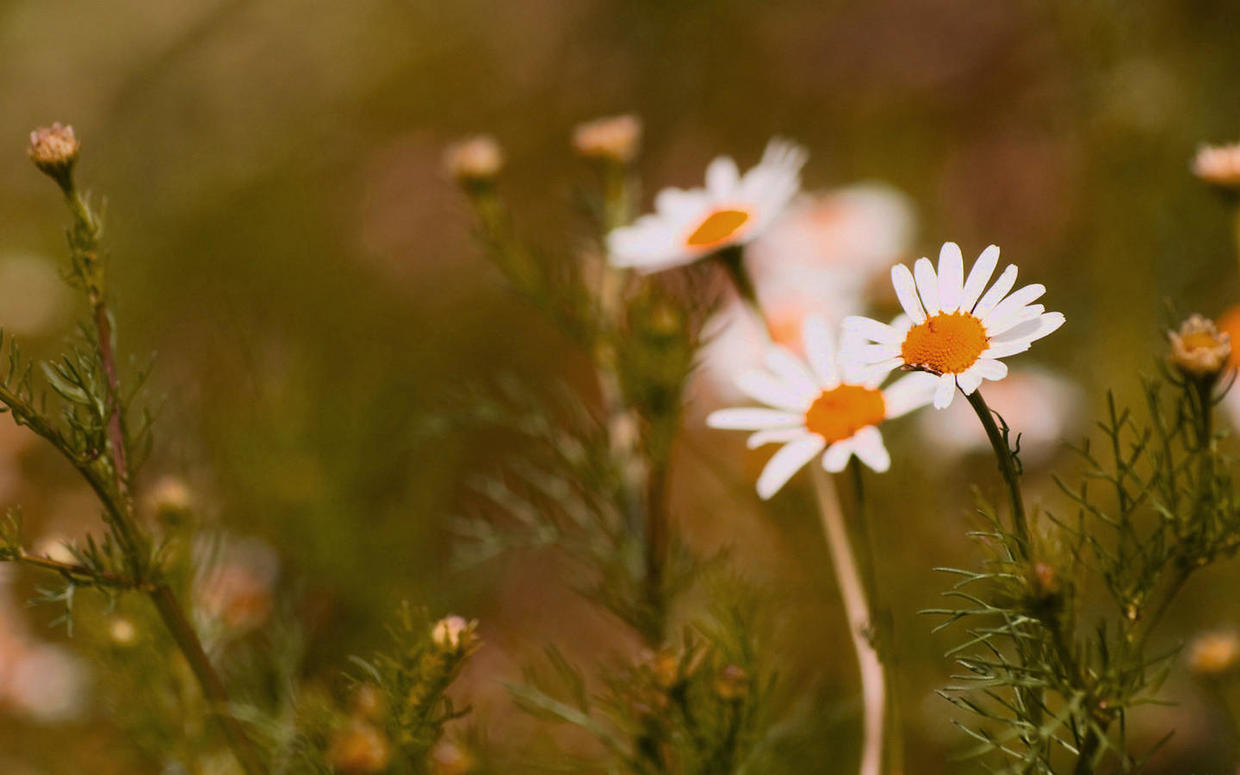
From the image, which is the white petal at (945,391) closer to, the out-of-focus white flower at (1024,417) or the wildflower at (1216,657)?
the wildflower at (1216,657)

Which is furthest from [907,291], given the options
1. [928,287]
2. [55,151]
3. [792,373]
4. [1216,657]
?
[55,151]

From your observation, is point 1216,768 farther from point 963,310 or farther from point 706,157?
point 706,157

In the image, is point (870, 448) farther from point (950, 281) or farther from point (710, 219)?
point (710, 219)

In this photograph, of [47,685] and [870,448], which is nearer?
[870,448]

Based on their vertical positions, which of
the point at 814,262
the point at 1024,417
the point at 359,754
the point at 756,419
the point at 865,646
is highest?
the point at 814,262

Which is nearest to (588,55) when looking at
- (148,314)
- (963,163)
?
(963,163)

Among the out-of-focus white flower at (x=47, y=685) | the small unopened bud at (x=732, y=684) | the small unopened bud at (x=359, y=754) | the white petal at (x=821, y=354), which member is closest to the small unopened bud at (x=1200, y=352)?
the white petal at (x=821, y=354)
